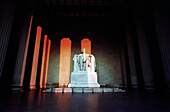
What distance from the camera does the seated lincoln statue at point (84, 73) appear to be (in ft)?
21.9

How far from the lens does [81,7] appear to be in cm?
1202

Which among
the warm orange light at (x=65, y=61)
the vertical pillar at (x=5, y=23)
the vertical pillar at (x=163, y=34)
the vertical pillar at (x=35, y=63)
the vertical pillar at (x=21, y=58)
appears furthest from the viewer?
the warm orange light at (x=65, y=61)

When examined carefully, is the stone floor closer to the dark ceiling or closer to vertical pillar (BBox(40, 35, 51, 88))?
vertical pillar (BBox(40, 35, 51, 88))

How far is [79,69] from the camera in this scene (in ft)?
24.2

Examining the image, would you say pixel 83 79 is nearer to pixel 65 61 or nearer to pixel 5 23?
pixel 5 23

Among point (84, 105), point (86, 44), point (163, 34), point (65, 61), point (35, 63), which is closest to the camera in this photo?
point (84, 105)

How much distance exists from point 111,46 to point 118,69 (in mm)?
3140

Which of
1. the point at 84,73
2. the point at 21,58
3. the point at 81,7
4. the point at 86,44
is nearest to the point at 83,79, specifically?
the point at 84,73

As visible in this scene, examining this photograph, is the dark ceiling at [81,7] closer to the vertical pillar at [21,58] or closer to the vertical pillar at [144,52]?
the vertical pillar at [144,52]

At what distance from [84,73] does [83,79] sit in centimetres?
41

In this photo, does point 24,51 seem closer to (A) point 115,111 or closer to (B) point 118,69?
(A) point 115,111

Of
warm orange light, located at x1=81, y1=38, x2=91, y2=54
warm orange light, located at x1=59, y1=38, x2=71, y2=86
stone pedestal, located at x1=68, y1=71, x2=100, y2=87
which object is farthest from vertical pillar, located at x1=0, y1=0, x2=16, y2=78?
warm orange light, located at x1=81, y1=38, x2=91, y2=54

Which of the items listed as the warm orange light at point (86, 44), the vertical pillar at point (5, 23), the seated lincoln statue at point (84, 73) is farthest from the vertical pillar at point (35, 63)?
the warm orange light at point (86, 44)

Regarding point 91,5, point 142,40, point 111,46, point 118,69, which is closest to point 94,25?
point 91,5
